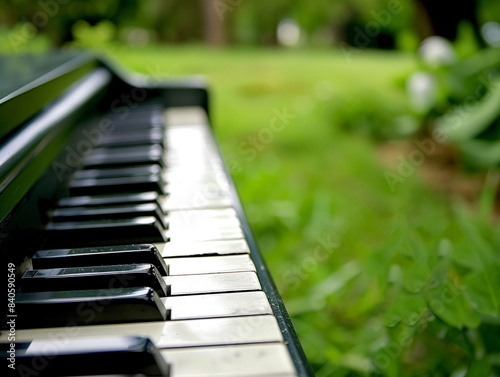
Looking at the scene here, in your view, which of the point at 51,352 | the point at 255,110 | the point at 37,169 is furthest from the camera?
the point at 255,110

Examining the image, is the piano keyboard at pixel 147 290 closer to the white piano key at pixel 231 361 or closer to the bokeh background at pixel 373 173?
the white piano key at pixel 231 361

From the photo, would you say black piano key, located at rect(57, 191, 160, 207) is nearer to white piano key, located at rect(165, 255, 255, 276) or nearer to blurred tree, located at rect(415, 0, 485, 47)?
white piano key, located at rect(165, 255, 255, 276)

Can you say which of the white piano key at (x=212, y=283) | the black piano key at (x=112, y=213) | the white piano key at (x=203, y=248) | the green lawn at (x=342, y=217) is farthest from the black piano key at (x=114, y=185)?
the green lawn at (x=342, y=217)

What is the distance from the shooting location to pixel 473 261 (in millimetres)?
1159

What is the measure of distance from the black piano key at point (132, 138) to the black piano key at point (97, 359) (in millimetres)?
895

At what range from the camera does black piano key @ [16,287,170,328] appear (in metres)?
0.67

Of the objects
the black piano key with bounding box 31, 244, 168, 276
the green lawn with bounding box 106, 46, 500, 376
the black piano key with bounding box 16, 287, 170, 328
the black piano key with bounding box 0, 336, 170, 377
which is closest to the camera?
the black piano key with bounding box 0, 336, 170, 377

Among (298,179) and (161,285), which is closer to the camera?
(161,285)

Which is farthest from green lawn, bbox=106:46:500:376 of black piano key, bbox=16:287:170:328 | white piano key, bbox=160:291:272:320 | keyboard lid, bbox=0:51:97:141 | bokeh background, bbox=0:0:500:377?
keyboard lid, bbox=0:51:97:141

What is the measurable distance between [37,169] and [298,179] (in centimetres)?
224

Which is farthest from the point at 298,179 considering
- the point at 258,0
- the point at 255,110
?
the point at 258,0

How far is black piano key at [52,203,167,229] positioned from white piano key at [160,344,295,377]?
0.39 meters

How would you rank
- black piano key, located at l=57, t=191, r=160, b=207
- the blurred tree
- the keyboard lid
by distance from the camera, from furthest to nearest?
1. the blurred tree
2. black piano key, located at l=57, t=191, r=160, b=207
3. the keyboard lid

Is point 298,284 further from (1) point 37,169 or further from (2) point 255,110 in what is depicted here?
(2) point 255,110
